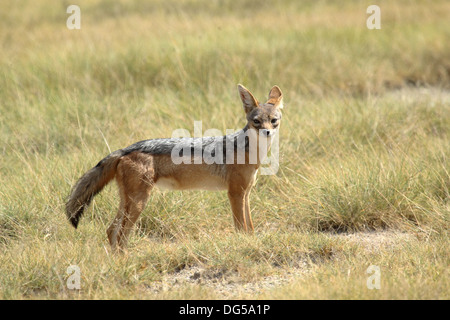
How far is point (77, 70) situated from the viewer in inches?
368

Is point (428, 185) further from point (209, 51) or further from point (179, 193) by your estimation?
point (209, 51)

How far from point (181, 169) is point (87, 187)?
0.76 metres

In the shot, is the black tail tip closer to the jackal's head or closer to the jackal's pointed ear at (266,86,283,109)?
the jackal's head

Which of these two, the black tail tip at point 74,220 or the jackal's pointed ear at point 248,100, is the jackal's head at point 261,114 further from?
the black tail tip at point 74,220

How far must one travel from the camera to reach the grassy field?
4.29 m

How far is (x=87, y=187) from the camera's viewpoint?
4734mm

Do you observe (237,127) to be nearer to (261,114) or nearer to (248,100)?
(248,100)

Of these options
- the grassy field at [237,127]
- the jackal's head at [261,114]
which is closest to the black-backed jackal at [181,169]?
the jackal's head at [261,114]

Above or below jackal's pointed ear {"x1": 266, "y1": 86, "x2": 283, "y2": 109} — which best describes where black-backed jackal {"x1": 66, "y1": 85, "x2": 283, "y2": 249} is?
below

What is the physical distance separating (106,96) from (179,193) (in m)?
3.03

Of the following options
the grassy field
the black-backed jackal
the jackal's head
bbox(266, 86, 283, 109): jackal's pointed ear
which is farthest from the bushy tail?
bbox(266, 86, 283, 109): jackal's pointed ear

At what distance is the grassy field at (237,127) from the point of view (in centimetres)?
429

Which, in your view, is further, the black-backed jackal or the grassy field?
the black-backed jackal
